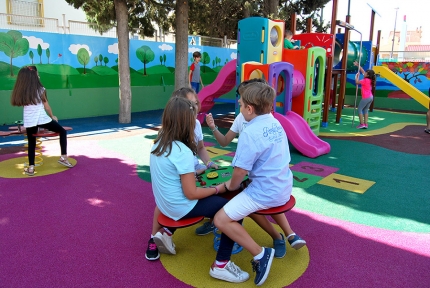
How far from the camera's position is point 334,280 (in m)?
2.72

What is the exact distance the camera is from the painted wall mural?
9.41 metres

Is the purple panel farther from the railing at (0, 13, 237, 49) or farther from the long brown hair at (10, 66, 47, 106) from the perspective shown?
the railing at (0, 13, 237, 49)

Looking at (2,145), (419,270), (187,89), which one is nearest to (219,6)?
(2,145)

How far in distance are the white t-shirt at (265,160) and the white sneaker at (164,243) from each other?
838mm

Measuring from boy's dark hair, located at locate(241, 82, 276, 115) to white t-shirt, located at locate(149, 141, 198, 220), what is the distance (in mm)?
592

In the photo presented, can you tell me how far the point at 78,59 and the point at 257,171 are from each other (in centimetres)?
971

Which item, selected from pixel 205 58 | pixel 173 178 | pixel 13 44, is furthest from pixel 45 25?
pixel 173 178

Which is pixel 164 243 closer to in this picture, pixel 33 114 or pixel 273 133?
pixel 273 133

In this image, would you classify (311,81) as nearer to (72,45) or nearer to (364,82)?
(364,82)

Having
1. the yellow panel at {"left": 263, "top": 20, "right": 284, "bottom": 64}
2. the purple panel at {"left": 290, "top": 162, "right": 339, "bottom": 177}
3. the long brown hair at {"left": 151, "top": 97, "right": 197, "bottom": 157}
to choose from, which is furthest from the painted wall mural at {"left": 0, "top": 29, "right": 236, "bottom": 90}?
the long brown hair at {"left": 151, "top": 97, "right": 197, "bottom": 157}

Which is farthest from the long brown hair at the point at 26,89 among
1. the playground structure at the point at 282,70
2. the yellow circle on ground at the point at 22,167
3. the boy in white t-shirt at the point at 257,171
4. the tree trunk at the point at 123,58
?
the tree trunk at the point at 123,58

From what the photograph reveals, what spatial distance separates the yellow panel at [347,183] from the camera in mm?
4836

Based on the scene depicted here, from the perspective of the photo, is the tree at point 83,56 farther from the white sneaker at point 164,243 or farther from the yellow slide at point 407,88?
the yellow slide at point 407,88

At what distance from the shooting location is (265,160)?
8.64ft
